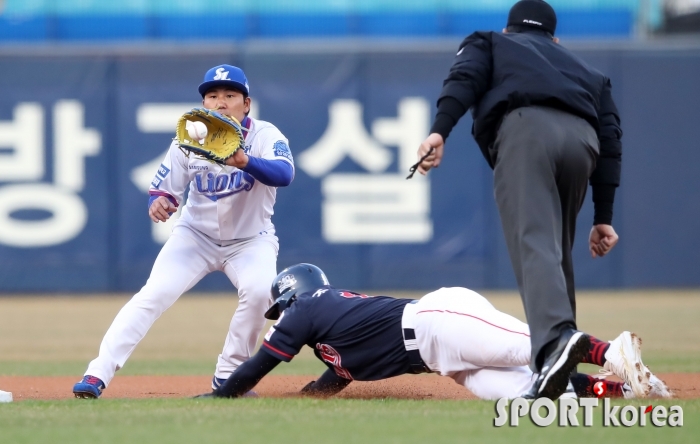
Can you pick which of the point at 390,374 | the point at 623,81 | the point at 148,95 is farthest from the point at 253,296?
the point at 623,81

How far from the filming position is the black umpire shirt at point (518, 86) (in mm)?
3604

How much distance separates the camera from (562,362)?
10.5ft

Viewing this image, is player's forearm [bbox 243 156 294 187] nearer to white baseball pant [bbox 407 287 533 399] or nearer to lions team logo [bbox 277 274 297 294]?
lions team logo [bbox 277 274 297 294]

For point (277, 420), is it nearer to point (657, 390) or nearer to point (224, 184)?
point (657, 390)

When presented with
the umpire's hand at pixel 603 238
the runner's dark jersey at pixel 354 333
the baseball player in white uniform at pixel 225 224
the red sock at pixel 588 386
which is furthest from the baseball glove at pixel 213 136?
the red sock at pixel 588 386

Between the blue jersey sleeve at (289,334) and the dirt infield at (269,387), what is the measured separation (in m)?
0.43

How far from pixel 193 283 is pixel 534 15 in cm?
186

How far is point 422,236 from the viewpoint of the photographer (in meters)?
11.2

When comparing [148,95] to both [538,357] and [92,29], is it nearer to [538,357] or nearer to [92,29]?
[92,29]

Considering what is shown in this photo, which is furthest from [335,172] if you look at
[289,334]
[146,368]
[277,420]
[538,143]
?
[277,420]

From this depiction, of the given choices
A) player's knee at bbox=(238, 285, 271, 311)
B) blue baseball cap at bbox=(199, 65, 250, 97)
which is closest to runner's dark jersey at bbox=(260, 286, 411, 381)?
player's knee at bbox=(238, 285, 271, 311)

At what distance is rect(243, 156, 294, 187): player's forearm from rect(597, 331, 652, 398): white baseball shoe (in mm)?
1514

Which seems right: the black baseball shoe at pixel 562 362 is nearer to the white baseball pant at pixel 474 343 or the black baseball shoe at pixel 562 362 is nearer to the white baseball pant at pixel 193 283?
the white baseball pant at pixel 474 343

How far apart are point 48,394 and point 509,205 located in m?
2.22
